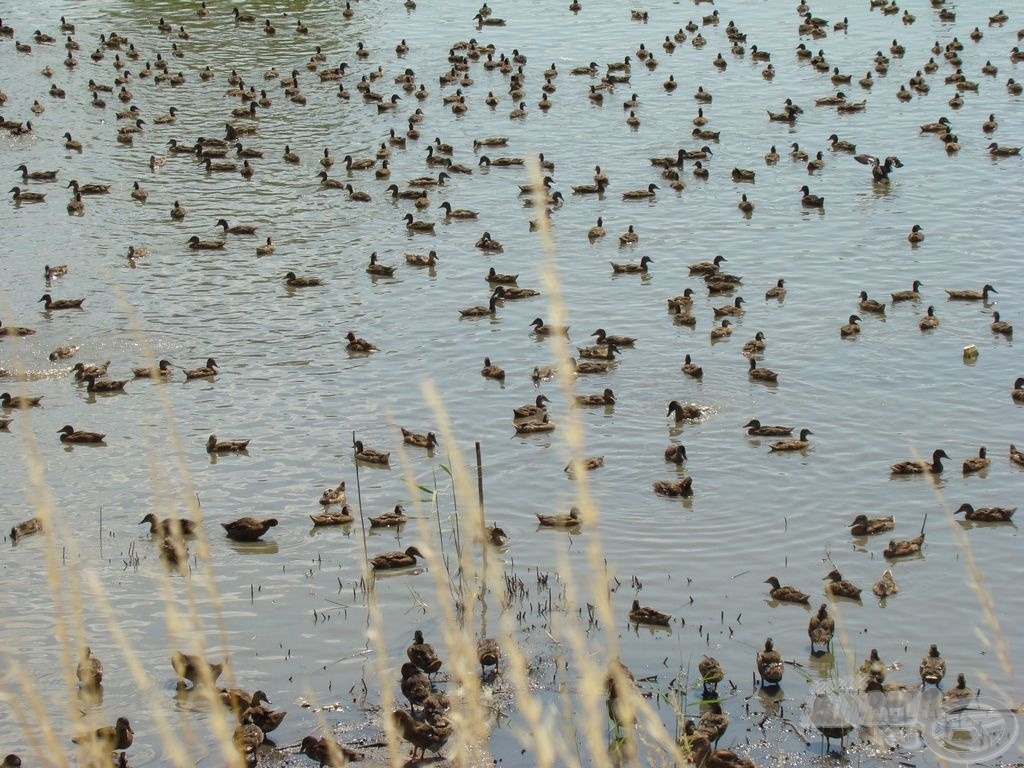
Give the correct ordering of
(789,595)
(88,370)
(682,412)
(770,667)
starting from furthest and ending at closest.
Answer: (88,370) → (682,412) → (789,595) → (770,667)

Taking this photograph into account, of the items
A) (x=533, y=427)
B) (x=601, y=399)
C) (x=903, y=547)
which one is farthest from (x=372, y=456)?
(x=903, y=547)

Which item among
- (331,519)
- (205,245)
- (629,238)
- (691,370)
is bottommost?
(331,519)

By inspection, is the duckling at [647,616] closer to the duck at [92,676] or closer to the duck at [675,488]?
the duck at [675,488]

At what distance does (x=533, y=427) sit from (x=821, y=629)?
290 inches

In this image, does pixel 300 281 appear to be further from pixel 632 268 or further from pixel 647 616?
pixel 647 616

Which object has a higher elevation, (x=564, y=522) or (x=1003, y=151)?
(x=1003, y=151)

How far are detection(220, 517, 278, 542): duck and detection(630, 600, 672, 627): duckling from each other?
5.03 m

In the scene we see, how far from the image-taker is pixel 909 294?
25.8m

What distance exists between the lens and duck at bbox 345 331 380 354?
24078 mm

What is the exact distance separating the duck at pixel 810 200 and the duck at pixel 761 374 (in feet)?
30.2

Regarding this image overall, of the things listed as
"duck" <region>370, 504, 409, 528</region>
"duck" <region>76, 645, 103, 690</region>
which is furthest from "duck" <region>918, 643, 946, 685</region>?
"duck" <region>76, 645, 103, 690</region>

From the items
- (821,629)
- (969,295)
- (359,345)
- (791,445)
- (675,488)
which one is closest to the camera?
(821,629)

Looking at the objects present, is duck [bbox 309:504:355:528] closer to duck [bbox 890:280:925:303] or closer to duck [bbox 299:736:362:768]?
duck [bbox 299:736:362:768]

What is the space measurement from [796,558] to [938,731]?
14.5 ft
